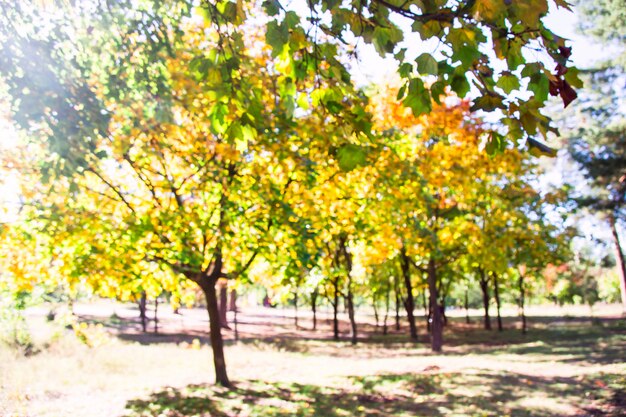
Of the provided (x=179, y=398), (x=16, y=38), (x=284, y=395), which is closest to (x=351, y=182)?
(x=284, y=395)

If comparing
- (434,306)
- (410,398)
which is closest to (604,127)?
(434,306)

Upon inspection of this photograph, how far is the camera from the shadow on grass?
26.5ft

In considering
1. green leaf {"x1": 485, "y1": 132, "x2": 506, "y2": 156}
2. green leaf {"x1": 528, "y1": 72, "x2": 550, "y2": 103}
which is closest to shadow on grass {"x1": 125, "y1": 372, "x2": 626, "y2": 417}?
green leaf {"x1": 485, "y1": 132, "x2": 506, "y2": 156}

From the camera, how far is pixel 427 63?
7.82 ft

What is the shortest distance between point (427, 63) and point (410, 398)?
8.54m

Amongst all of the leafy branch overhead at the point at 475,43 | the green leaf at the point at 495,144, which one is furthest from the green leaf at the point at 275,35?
the green leaf at the point at 495,144

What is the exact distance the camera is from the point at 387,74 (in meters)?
14.9

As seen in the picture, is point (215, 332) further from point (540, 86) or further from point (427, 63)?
point (540, 86)

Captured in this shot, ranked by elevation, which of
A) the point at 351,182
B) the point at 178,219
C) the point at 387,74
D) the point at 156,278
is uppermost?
the point at 387,74

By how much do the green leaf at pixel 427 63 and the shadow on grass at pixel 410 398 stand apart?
7.16 meters

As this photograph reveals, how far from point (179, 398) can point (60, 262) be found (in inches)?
155

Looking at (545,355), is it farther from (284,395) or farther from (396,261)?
(396,261)

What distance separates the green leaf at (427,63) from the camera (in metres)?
2.38

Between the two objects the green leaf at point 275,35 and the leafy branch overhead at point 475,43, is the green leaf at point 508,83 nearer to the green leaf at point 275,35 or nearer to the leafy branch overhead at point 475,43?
the leafy branch overhead at point 475,43
